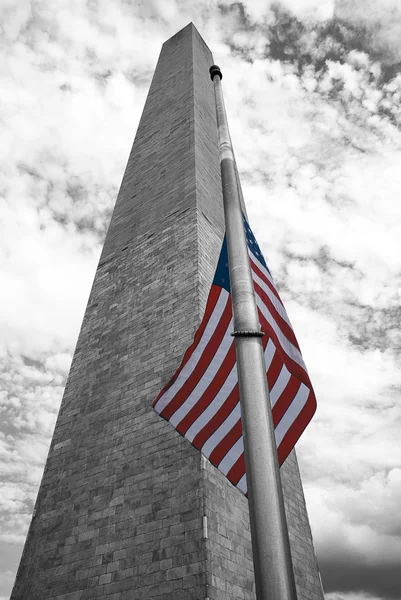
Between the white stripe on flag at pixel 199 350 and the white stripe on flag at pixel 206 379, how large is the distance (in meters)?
0.15

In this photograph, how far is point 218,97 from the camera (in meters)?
5.81

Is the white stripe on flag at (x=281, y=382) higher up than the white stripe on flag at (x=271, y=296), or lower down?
lower down

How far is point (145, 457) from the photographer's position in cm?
964

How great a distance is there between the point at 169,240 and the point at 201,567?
8.78 metres

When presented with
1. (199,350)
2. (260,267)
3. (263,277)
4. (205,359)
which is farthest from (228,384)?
(260,267)

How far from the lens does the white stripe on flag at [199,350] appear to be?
5207mm

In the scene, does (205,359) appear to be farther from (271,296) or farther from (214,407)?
(271,296)

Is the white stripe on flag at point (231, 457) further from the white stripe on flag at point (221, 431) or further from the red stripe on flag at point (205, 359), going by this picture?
the red stripe on flag at point (205, 359)

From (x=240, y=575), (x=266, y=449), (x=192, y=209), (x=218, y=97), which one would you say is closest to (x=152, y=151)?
(x=192, y=209)

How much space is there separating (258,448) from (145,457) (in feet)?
23.1

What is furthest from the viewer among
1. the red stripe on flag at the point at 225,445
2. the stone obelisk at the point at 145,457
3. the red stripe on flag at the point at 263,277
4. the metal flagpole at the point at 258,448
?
the stone obelisk at the point at 145,457

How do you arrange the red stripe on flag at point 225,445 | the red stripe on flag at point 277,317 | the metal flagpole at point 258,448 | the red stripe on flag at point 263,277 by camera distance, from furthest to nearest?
1. the red stripe on flag at point 225,445
2. the red stripe on flag at point 263,277
3. the red stripe on flag at point 277,317
4. the metal flagpole at point 258,448

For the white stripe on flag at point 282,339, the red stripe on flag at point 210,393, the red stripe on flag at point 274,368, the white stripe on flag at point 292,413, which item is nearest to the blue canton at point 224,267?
the white stripe on flag at point 282,339

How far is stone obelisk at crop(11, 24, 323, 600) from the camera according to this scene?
8078 millimetres
